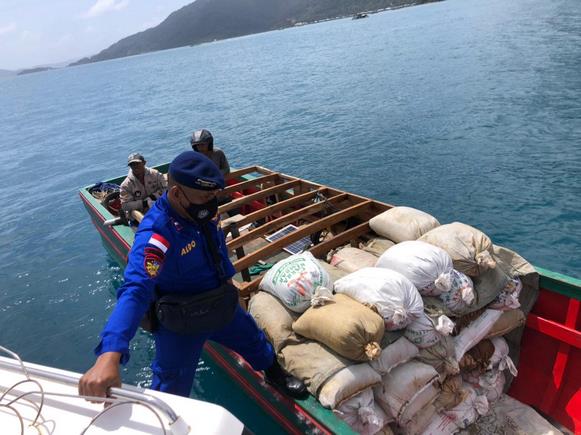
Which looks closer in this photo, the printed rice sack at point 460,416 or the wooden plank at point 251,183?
the printed rice sack at point 460,416

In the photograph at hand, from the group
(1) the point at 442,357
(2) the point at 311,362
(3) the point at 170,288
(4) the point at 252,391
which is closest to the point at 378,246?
(1) the point at 442,357

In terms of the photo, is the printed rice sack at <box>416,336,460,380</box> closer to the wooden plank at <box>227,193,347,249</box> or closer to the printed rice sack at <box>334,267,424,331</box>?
the printed rice sack at <box>334,267,424,331</box>

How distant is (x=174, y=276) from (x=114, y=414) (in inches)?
46.1

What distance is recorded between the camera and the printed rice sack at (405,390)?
3799mm

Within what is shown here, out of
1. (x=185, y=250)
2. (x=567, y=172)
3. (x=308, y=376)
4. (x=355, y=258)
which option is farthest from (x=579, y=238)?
(x=185, y=250)

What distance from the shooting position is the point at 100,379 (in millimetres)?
2152

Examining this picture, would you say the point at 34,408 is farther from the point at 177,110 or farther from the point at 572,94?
the point at 177,110

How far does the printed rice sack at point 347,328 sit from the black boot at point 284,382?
0.47 meters

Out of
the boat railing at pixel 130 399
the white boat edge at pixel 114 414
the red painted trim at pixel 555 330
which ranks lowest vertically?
the red painted trim at pixel 555 330

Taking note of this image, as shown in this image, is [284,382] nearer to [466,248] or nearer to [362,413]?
[362,413]

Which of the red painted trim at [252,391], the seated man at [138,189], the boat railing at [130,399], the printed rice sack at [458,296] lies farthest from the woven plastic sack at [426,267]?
the seated man at [138,189]

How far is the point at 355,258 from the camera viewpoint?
5.43 m

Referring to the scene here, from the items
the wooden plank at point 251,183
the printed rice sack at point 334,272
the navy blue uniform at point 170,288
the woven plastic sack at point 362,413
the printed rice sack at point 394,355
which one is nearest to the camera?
the navy blue uniform at point 170,288

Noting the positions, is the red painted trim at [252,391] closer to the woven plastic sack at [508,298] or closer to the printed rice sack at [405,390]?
the printed rice sack at [405,390]
